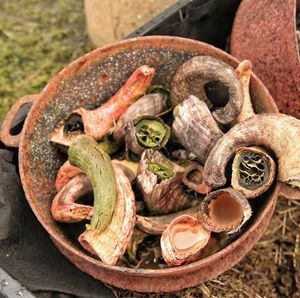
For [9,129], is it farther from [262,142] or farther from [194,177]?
[262,142]

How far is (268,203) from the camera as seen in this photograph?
127 centimetres

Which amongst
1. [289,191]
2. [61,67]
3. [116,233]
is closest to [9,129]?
[116,233]

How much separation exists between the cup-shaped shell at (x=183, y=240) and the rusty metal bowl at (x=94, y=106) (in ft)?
0.09

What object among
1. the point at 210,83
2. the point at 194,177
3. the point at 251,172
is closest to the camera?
the point at 251,172

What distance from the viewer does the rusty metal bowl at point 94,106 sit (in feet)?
4.22

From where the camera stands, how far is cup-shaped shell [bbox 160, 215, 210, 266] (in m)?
1.23

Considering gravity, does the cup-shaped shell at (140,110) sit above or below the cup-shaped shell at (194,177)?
above

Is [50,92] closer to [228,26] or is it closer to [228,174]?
[228,174]

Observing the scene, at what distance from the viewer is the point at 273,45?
61.9 inches

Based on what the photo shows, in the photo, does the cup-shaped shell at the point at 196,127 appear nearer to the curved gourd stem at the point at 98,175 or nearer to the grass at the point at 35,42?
the curved gourd stem at the point at 98,175

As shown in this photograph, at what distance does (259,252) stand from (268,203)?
492 mm

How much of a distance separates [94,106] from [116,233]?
427 mm

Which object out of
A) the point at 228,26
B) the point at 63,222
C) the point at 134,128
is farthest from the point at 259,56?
the point at 63,222

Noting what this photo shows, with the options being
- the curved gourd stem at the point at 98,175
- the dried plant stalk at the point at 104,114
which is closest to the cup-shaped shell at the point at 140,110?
the dried plant stalk at the point at 104,114
